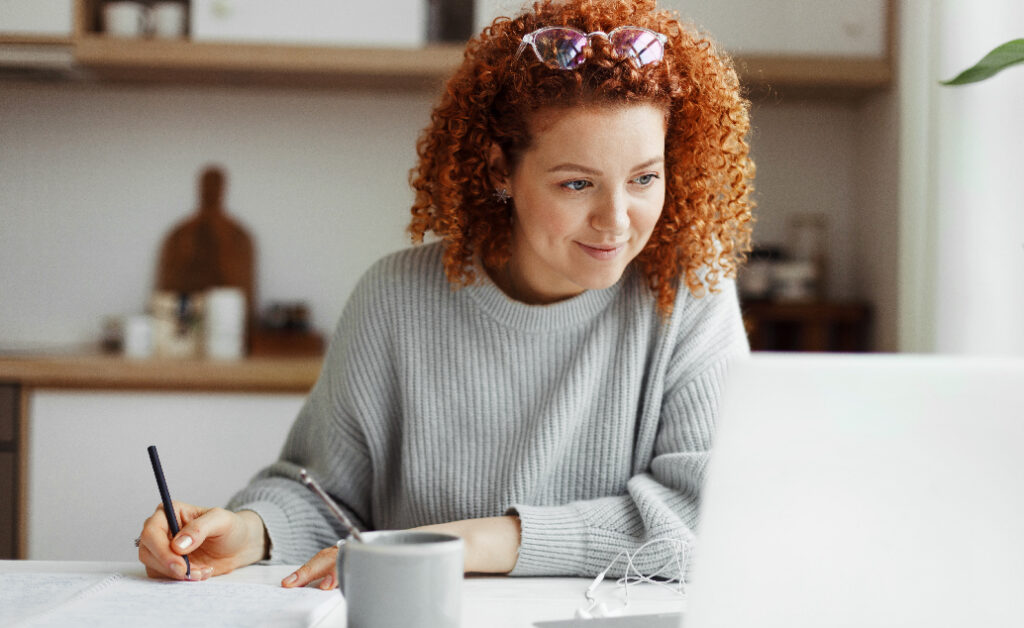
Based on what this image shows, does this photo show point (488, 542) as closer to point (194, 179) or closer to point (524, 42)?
point (524, 42)

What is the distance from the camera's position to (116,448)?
2402mm

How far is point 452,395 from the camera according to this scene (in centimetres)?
122

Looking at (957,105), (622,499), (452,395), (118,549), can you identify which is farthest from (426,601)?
(118,549)

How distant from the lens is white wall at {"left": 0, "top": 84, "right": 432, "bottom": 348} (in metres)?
2.89

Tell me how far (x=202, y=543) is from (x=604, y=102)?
1.97 ft

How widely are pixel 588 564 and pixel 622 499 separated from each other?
0.13 meters

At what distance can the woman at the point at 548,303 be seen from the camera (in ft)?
3.55

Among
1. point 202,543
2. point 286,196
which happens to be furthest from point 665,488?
point 286,196

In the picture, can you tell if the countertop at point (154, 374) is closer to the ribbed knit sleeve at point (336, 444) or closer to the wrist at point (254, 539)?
the ribbed knit sleeve at point (336, 444)

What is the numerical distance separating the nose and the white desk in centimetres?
37

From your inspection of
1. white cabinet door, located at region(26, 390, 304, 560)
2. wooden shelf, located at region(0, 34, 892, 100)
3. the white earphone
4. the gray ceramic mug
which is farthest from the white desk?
wooden shelf, located at region(0, 34, 892, 100)

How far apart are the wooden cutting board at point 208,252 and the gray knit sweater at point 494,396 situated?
168 cm

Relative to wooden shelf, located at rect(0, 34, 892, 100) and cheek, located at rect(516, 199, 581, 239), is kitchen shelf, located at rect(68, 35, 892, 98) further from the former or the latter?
cheek, located at rect(516, 199, 581, 239)

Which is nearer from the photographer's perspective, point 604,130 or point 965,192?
point 604,130
